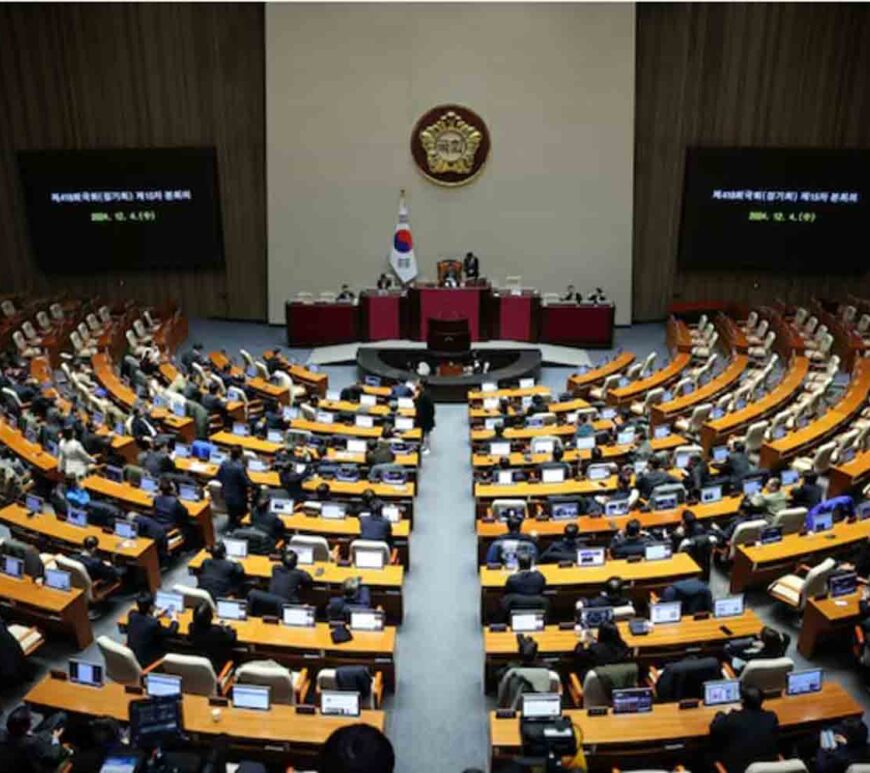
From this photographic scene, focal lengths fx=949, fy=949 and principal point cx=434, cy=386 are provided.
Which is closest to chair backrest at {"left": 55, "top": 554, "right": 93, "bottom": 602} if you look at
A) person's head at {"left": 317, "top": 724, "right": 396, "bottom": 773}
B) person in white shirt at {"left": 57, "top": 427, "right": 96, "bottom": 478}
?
person in white shirt at {"left": 57, "top": 427, "right": 96, "bottom": 478}

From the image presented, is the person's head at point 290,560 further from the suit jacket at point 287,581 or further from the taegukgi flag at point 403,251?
the taegukgi flag at point 403,251

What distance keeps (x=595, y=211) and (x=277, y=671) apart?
17016 mm

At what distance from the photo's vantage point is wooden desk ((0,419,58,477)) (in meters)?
12.7

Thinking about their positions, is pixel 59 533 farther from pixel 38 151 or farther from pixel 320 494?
pixel 38 151

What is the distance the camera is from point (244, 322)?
947 inches

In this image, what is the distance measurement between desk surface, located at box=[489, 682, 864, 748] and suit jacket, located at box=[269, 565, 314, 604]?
107 inches

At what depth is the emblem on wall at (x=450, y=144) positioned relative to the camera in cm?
2198

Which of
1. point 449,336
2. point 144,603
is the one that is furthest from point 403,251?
point 144,603

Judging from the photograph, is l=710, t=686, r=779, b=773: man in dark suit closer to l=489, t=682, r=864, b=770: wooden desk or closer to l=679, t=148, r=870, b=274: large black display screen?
l=489, t=682, r=864, b=770: wooden desk

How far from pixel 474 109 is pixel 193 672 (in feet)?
55.5

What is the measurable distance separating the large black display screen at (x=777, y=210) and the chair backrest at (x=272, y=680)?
1788 centimetres

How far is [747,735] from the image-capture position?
273 inches

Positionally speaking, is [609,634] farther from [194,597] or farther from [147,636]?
[147,636]

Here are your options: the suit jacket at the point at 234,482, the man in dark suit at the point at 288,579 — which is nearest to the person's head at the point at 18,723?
the man in dark suit at the point at 288,579
